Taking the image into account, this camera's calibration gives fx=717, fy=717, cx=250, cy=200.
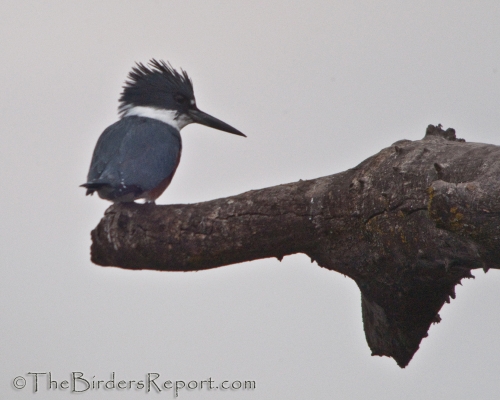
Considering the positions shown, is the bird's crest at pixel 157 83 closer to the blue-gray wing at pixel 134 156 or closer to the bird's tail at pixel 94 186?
the blue-gray wing at pixel 134 156

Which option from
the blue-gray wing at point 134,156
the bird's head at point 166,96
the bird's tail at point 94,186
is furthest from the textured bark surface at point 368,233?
the bird's head at point 166,96

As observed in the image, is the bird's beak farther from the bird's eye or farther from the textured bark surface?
the textured bark surface

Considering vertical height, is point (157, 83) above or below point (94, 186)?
above

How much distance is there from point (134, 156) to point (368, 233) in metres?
1.72

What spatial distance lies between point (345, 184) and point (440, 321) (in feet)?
2.86

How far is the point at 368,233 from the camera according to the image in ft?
9.80

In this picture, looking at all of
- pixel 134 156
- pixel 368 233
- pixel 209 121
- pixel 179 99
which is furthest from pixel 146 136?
pixel 368 233

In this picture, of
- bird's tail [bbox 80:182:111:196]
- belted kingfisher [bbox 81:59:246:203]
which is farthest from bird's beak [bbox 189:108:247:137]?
bird's tail [bbox 80:182:111:196]

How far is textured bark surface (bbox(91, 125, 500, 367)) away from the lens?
8.79ft

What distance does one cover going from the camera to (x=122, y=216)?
11.3ft

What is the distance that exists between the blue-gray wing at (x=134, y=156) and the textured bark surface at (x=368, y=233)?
0.38 m

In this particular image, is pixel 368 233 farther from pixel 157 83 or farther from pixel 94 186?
pixel 157 83

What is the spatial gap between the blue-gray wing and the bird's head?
0.91ft

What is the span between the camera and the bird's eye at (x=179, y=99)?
5.09m
